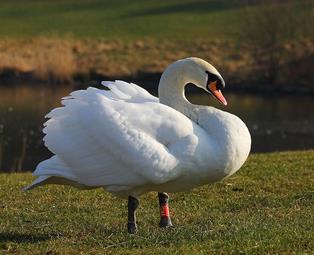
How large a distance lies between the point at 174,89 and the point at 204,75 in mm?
336

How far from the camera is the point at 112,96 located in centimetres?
708

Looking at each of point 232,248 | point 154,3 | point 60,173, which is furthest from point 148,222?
point 154,3

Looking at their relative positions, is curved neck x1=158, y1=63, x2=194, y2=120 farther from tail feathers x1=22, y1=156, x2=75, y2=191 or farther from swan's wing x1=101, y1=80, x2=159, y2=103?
tail feathers x1=22, y1=156, x2=75, y2=191

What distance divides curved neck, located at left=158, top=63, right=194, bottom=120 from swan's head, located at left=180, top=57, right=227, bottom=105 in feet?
0.23

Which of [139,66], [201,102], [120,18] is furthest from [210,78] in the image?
[120,18]

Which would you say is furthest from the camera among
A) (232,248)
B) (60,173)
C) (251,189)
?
(251,189)

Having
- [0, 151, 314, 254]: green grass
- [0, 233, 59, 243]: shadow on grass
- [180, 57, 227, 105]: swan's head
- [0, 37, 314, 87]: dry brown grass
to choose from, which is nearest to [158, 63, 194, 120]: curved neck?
[180, 57, 227, 105]: swan's head

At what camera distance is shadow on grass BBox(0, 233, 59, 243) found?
651cm

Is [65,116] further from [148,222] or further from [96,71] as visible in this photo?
[96,71]

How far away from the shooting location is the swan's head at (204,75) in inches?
279

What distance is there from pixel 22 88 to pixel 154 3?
30970mm

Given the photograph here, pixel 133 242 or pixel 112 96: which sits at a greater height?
pixel 112 96

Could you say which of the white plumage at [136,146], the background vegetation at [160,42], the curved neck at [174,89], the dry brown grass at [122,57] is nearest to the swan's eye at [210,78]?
the curved neck at [174,89]

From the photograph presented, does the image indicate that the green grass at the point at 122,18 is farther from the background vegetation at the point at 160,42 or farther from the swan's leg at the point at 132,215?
the swan's leg at the point at 132,215
